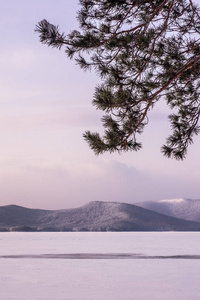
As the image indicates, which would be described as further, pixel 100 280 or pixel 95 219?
pixel 95 219

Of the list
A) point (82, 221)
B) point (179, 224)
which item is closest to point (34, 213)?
point (82, 221)

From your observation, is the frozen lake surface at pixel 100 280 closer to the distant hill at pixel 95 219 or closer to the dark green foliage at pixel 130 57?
the dark green foliage at pixel 130 57

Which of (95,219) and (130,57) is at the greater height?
(95,219)

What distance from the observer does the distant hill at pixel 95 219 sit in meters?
104

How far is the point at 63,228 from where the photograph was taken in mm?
102125

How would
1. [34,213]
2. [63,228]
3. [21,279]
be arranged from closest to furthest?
[21,279] < [63,228] < [34,213]

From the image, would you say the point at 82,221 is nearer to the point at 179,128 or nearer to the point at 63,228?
the point at 63,228

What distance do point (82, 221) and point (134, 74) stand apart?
106051 millimetres

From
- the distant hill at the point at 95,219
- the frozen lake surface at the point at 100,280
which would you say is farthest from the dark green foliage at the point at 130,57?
the distant hill at the point at 95,219

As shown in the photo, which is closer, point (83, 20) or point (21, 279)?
point (83, 20)

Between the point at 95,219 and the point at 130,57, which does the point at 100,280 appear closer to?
the point at 130,57

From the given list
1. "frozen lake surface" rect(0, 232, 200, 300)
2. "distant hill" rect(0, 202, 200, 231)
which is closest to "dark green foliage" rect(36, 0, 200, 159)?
"frozen lake surface" rect(0, 232, 200, 300)

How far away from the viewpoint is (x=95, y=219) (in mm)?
112312

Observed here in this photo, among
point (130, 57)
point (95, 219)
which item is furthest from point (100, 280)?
point (95, 219)
